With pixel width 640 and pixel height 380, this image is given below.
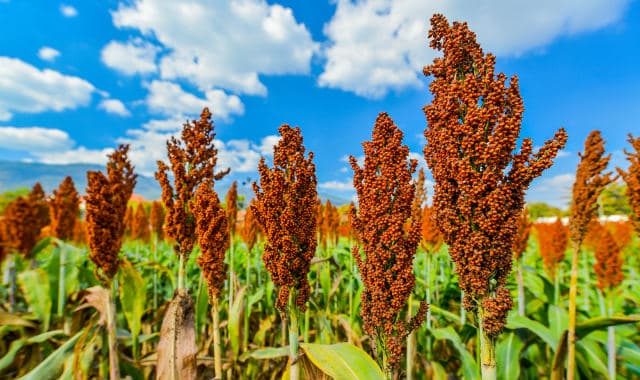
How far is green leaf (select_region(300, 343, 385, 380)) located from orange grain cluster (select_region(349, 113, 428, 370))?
27cm

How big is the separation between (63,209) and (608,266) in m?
8.20

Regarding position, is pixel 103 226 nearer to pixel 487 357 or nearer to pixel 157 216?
pixel 487 357

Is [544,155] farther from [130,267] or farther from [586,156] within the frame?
[130,267]

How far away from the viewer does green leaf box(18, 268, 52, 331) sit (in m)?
4.55

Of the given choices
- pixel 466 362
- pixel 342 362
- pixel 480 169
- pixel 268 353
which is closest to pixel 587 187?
pixel 466 362

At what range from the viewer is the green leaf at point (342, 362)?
222cm

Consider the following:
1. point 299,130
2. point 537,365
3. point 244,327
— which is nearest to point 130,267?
point 244,327

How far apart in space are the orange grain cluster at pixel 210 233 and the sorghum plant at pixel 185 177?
176 millimetres

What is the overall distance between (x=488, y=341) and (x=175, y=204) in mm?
2647

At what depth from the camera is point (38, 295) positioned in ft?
15.2

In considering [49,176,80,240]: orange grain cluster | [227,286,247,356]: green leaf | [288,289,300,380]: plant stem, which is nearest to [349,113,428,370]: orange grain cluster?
[288,289,300,380]: plant stem

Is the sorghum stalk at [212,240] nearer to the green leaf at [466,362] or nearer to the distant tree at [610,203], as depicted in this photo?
the green leaf at [466,362]

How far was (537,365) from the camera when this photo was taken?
445cm

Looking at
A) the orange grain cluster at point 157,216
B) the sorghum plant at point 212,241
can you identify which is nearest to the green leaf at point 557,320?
the sorghum plant at point 212,241
